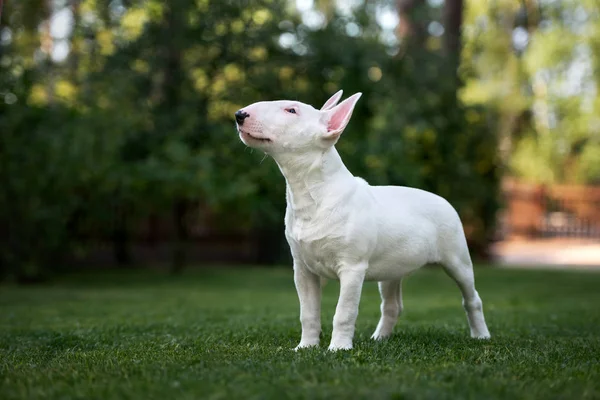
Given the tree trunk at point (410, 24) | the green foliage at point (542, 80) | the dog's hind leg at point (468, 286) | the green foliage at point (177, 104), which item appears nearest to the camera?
the dog's hind leg at point (468, 286)

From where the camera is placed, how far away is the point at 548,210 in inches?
1264

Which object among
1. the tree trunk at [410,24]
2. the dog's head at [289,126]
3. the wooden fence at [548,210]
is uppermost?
the tree trunk at [410,24]

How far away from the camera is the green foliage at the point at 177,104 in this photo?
1389cm

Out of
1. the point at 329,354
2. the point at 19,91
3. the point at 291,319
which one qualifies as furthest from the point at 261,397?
the point at 19,91

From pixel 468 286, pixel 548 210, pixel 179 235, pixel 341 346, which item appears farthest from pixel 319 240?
pixel 548 210

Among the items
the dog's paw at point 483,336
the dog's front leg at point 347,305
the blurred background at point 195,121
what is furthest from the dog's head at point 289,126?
the blurred background at point 195,121

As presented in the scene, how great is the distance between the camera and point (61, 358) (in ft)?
16.7

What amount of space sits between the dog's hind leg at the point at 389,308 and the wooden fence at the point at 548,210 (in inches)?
1028

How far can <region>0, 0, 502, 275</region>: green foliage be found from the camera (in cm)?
1389

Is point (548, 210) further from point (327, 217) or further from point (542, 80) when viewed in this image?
point (327, 217)

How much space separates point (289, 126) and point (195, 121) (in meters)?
10.9

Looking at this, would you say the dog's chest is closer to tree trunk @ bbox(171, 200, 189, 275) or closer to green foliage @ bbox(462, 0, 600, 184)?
tree trunk @ bbox(171, 200, 189, 275)

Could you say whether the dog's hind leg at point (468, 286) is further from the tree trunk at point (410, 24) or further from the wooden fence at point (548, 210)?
the wooden fence at point (548, 210)

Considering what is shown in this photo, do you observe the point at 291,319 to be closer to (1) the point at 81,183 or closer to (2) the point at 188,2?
(1) the point at 81,183
